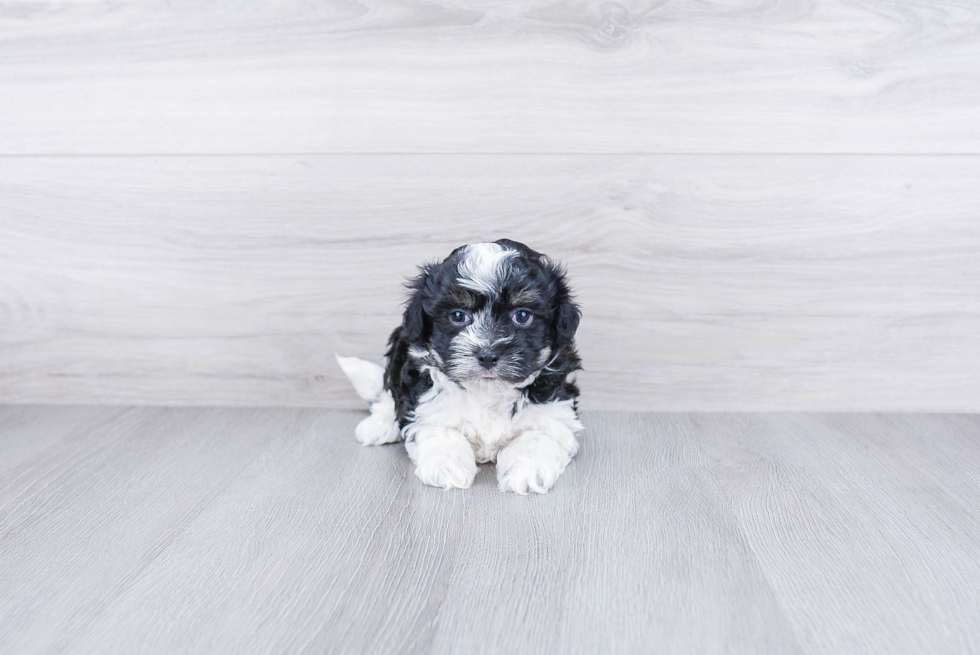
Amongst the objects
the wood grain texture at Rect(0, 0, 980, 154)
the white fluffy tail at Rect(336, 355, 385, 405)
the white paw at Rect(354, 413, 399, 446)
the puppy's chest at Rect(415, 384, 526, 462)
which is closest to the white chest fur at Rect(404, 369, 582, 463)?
the puppy's chest at Rect(415, 384, 526, 462)

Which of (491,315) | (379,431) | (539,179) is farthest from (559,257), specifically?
(379,431)

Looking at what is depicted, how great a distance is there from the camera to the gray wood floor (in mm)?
1124

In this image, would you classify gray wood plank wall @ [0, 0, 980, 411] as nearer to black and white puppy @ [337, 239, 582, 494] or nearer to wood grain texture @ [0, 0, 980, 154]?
wood grain texture @ [0, 0, 980, 154]

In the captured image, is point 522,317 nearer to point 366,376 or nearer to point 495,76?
point 366,376

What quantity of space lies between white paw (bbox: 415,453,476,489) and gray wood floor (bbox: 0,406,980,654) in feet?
0.12

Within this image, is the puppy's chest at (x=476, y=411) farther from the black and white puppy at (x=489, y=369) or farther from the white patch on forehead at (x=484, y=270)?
the white patch on forehead at (x=484, y=270)

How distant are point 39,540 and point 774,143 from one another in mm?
2083

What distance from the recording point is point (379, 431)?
79.6 inches

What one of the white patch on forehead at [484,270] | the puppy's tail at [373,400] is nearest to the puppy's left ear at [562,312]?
the white patch on forehead at [484,270]

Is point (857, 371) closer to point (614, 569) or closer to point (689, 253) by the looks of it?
point (689, 253)

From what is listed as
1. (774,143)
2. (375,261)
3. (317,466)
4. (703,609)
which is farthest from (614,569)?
(774,143)

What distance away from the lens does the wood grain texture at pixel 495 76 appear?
82.7 inches

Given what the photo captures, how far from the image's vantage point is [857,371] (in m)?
2.28

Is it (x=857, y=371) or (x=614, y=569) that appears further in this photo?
(x=857, y=371)
